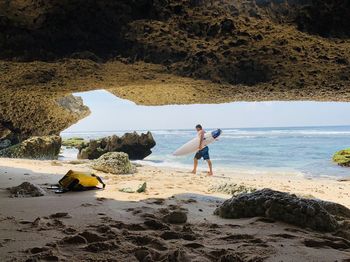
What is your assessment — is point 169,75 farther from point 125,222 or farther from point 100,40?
point 125,222

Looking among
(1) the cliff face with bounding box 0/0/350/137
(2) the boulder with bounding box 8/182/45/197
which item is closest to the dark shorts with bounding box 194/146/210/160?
(1) the cliff face with bounding box 0/0/350/137

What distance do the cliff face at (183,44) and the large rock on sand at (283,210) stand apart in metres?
1.52

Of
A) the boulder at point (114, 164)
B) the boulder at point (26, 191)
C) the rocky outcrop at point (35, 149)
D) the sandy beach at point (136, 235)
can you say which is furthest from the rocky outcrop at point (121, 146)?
the sandy beach at point (136, 235)

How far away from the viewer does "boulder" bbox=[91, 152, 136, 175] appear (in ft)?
28.7

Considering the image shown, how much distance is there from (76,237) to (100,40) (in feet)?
6.99

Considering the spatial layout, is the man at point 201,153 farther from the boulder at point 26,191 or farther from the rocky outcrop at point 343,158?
the rocky outcrop at point 343,158

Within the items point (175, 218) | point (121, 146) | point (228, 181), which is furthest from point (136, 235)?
point (121, 146)

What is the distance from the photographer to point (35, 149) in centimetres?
1463

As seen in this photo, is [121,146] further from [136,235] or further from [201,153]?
[136,235]

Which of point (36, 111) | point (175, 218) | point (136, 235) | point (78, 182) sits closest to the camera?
point (136, 235)

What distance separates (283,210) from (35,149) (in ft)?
43.0

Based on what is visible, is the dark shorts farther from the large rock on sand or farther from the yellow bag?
the large rock on sand

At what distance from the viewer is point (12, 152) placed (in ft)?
46.1

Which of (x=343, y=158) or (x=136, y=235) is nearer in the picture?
(x=136, y=235)
